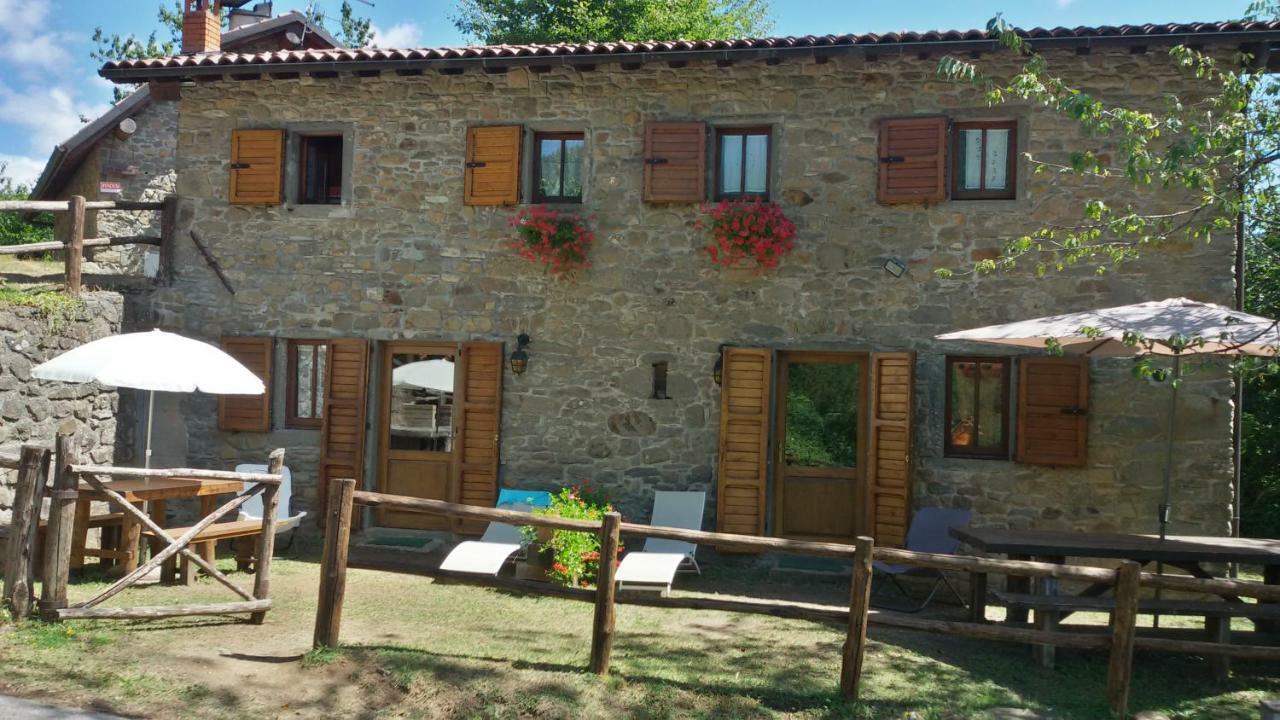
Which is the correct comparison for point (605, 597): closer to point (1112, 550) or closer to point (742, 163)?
point (1112, 550)

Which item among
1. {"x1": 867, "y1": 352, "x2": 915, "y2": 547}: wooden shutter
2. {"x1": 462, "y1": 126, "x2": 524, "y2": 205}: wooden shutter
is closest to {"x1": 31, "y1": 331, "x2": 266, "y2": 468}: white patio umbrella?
{"x1": 462, "y1": 126, "x2": 524, "y2": 205}: wooden shutter

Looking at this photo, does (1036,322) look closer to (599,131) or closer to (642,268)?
(642,268)

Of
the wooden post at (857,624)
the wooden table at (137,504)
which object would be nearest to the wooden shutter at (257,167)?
the wooden table at (137,504)

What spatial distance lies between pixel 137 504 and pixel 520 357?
10.7 ft

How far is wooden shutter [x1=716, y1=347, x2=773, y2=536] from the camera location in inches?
335

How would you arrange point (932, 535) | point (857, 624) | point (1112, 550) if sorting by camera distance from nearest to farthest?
point (857, 624) → point (1112, 550) → point (932, 535)

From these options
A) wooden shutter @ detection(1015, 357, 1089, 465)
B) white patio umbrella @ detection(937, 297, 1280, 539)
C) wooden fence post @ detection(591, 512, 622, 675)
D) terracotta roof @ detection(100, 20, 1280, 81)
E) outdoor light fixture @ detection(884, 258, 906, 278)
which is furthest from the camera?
outdoor light fixture @ detection(884, 258, 906, 278)

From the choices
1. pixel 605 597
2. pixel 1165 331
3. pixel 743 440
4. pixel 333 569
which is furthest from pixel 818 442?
pixel 333 569

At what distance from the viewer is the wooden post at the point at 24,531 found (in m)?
5.56

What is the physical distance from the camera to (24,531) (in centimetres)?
562

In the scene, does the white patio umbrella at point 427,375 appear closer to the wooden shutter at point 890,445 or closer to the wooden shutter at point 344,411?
the wooden shutter at point 344,411

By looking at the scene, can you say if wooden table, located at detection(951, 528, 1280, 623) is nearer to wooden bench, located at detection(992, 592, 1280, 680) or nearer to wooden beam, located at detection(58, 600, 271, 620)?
wooden bench, located at detection(992, 592, 1280, 680)

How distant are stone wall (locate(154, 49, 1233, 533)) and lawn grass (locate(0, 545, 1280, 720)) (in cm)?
220

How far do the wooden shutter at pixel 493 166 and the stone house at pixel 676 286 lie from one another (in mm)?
27
